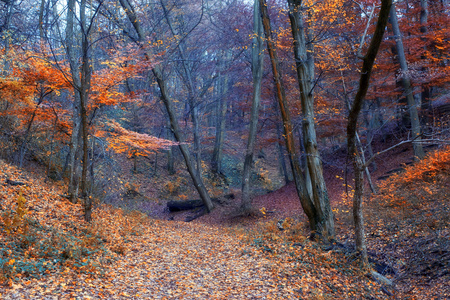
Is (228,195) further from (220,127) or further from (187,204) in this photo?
(220,127)

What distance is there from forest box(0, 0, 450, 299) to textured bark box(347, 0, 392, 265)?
21 mm

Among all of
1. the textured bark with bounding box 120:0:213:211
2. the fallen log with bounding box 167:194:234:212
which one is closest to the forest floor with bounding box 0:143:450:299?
the textured bark with bounding box 120:0:213:211

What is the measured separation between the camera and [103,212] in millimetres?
9641

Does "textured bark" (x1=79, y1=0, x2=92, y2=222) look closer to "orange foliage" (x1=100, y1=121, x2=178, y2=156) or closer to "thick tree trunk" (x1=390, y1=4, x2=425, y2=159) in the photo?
"orange foliage" (x1=100, y1=121, x2=178, y2=156)

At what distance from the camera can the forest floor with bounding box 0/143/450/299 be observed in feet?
15.2

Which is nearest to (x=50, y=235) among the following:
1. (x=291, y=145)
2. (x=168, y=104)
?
(x=291, y=145)

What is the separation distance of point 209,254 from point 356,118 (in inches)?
179

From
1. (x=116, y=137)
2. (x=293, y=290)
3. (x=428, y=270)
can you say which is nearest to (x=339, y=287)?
(x=293, y=290)

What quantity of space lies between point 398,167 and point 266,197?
6709mm

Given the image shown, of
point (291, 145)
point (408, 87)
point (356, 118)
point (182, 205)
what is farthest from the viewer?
point (182, 205)

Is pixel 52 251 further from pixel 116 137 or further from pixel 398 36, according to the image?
pixel 398 36

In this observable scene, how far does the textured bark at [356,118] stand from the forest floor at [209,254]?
73 centimetres

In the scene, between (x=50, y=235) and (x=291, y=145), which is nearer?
(x=50, y=235)

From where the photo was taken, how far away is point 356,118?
5625 mm
